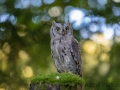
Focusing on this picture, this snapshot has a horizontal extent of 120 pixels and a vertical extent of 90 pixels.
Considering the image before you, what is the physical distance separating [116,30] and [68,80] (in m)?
2.58

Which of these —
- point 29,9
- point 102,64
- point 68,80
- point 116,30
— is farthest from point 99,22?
point 68,80

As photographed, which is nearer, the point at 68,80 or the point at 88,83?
the point at 68,80

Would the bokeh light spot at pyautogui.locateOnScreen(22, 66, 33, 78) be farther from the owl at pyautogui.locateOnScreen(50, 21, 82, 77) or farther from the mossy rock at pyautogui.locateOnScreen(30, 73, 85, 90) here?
the mossy rock at pyautogui.locateOnScreen(30, 73, 85, 90)

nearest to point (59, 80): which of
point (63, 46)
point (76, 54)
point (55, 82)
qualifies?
point (55, 82)

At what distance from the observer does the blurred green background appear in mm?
5047

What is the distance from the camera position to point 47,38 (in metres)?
5.28

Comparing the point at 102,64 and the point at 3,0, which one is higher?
the point at 3,0

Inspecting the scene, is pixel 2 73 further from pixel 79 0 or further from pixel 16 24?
pixel 79 0

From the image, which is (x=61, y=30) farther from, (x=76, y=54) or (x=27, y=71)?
(x=27, y=71)

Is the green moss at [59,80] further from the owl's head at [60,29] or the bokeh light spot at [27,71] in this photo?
the bokeh light spot at [27,71]

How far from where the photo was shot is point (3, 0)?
5035 mm

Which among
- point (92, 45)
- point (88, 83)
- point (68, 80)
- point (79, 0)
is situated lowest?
point (88, 83)

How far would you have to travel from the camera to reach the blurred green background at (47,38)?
505 cm

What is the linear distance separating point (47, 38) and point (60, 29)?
755 mm
